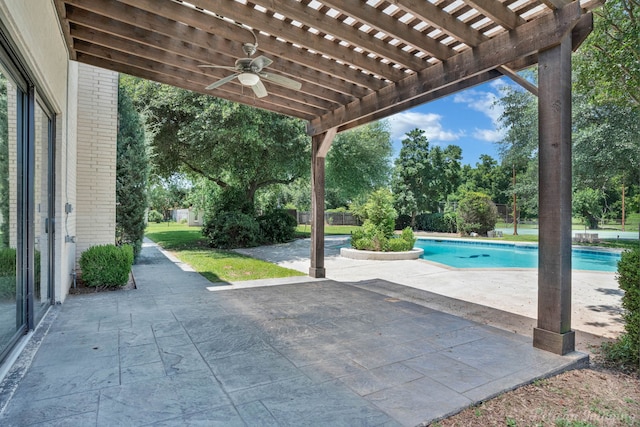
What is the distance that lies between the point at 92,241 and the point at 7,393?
4014 millimetres

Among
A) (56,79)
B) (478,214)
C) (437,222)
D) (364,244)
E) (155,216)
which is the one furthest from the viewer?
(155,216)

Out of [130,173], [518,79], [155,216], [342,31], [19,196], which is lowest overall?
[155,216]

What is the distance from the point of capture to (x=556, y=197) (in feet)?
9.88

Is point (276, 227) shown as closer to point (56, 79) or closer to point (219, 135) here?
point (219, 135)

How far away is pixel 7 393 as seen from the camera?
2.19 m

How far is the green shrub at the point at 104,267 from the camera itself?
16.9 ft

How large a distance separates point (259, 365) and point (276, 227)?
36.4 feet

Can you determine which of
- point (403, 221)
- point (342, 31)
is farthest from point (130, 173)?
point (403, 221)

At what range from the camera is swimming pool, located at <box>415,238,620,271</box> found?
10.3m

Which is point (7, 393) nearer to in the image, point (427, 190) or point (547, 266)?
point (547, 266)

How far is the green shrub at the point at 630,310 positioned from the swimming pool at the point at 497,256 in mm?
7040

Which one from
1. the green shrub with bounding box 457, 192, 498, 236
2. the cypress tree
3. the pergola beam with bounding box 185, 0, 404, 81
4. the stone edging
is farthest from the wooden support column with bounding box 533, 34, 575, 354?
the green shrub with bounding box 457, 192, 498, 236

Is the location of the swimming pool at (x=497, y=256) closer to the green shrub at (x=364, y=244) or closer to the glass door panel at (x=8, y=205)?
the green shrub at (x=364, y=244)

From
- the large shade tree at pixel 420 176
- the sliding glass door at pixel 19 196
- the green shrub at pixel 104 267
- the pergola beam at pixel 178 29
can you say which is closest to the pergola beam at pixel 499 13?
the pergola beam at pixel 178 29
